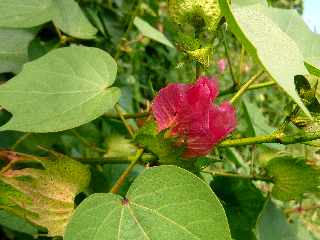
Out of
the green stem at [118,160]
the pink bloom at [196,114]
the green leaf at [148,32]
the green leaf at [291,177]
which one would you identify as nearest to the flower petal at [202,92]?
the pink bloom at [196,114]

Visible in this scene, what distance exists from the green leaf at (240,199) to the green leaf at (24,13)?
349mm

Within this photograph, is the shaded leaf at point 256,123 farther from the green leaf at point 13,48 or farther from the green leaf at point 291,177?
the green leaf at point 13,48

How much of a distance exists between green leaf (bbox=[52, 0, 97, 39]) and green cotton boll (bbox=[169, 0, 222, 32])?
0.34m

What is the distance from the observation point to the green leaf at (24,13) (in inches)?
30.5

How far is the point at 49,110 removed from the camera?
617 mm

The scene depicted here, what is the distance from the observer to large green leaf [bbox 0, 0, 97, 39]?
78 cm

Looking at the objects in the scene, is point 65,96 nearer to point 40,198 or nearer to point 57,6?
point 40,198

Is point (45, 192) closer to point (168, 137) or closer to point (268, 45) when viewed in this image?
point (168, 137)

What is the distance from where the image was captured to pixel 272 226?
76 centimetres

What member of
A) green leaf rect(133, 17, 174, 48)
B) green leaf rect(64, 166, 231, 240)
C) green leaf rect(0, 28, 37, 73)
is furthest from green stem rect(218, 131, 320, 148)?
green leaf rect(133, 17, 174, 48)

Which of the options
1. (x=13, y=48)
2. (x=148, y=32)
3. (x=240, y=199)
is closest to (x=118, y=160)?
(x=240, y=199)

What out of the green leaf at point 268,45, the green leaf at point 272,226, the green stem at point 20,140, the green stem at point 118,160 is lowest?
the green leaf at point 272,226

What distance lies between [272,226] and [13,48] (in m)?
0.48

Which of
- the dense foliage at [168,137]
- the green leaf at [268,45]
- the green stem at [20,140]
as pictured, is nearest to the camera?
the green leaf at [268,45]
